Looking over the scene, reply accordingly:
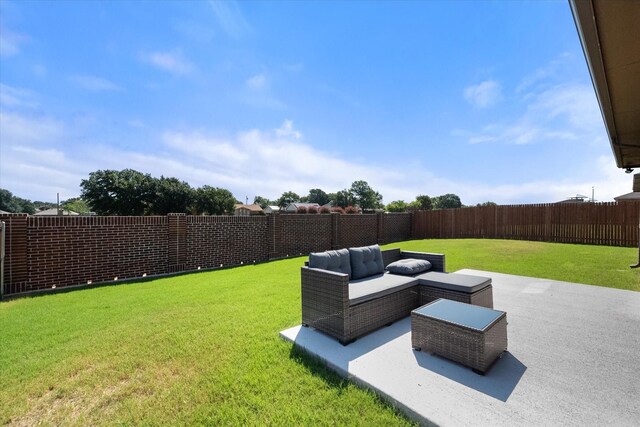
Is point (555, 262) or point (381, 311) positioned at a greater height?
point (381, 311)

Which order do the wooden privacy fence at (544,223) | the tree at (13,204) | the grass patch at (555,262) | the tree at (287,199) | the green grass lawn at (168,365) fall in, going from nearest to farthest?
the green grass lawn at (168,365) → the grass patch at (555,262) → the wooden privacy fence at (544,223) → the tree at (13,204) → the tree at (287,199)

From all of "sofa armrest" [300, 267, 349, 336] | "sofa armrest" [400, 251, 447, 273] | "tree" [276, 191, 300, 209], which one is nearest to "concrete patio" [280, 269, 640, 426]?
"sofa armrest" [300, 267, 349, 336]

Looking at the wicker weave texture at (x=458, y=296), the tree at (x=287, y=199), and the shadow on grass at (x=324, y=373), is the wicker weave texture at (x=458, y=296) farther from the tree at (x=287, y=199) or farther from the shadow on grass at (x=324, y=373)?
the tree at (x=287, y=199)

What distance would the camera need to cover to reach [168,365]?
2.64 metres

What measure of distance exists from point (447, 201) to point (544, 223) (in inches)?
2403

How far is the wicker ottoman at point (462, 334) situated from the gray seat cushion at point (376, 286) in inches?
24.1

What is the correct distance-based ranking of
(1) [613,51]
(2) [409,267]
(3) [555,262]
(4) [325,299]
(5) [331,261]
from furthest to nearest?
(3) [555,262]
(2) [409,267]
(5) [331,261]
(4) [325,299]
(1) [613,51]

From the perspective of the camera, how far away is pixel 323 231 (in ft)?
39.8

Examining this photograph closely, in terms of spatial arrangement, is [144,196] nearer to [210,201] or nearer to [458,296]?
A: [210,201]

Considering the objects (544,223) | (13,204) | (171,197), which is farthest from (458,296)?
(13,204)

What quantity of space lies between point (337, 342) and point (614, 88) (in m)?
4.14

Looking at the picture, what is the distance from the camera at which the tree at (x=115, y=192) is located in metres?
25.7

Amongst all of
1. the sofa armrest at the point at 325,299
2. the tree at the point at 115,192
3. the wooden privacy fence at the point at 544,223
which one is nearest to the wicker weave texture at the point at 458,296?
the sofa armrest at the point at 325,299

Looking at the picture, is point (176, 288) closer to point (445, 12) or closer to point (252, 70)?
point (252, 70)
